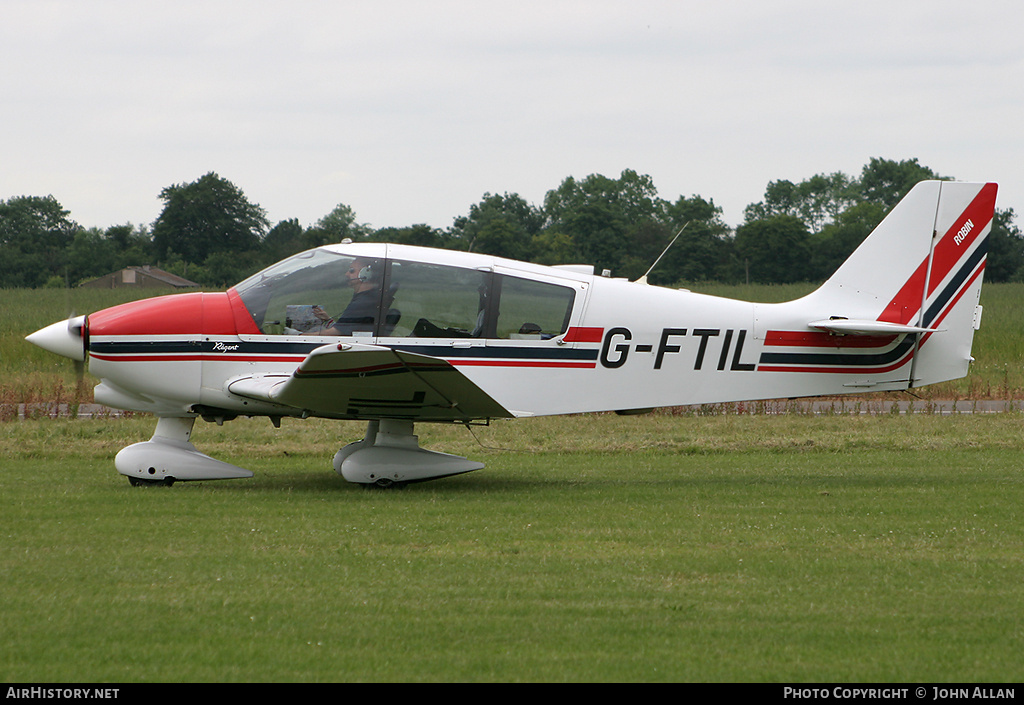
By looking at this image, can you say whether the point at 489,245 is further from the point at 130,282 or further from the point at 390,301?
the point at 390,301

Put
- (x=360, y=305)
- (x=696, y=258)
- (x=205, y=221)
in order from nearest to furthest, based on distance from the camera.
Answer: (x=360, y=305) → (x=696, y=258) → (x=205, y=221)

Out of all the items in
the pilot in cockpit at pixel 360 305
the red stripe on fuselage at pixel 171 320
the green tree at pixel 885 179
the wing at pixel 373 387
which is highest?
the green tree at pixel 885 179

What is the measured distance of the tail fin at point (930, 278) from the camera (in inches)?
390

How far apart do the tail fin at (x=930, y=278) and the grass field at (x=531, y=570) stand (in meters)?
1.33

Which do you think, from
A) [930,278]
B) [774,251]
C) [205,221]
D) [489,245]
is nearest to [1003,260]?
[774,251]

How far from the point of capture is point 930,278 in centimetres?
992

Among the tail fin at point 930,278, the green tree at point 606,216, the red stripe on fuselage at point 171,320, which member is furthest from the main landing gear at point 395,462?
the green tree at point 606,216

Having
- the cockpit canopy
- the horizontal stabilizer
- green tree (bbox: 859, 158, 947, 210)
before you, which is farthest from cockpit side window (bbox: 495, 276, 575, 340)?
green tree (bbox: 859, 158, 947, 210)

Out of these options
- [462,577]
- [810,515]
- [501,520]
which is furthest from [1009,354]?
[462,577]

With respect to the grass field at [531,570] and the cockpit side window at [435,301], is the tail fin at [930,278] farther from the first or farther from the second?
the cockpit side window at [435,301]

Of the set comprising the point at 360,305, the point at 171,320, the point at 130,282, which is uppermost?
the point at 360,305

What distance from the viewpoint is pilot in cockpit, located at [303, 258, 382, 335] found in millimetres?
9203

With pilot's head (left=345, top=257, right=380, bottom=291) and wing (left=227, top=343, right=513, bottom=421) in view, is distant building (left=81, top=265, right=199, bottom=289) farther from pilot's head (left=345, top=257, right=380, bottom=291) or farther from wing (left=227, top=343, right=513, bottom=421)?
wing (left=227, top=343, right=513, bottom=421)

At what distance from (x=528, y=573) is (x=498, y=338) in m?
3.69
